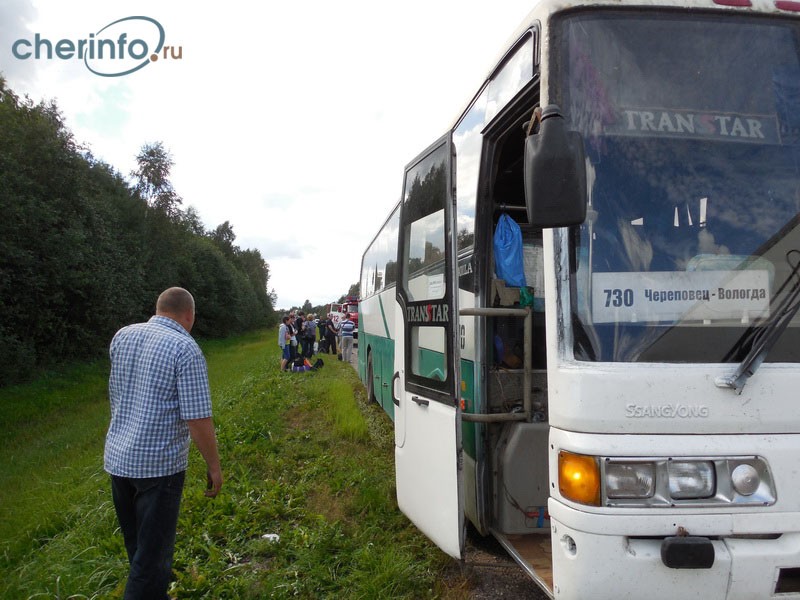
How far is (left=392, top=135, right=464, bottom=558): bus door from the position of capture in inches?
133

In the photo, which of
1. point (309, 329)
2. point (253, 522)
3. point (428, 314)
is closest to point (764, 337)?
point (428, 314)

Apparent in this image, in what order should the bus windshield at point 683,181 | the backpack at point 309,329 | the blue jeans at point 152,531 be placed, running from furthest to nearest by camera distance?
1. the backpack at point 309,329
2. the blue jeans at point 152,531
3. the bus windshield at point 683,181

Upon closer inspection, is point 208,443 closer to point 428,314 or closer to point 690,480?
point 428,314

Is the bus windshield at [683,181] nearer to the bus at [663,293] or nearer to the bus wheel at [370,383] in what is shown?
the bus at [663,293]

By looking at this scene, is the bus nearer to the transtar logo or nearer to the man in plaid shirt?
the transtar logo

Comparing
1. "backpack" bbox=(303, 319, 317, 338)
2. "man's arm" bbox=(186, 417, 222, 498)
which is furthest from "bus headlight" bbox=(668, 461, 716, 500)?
"backpack" bbox=(303, 319, 317, 338)

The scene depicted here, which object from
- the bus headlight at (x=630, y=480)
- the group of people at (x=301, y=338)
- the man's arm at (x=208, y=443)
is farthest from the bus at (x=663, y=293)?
the group of people at (x=301, y=338)

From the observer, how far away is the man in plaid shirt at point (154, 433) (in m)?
3.19

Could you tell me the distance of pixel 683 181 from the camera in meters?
2.69

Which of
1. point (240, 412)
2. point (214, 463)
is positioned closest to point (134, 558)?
point (214, 463)

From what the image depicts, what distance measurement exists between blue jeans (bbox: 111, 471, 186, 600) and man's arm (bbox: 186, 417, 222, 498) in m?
0.18

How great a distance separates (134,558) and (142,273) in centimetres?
2892

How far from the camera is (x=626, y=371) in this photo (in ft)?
8.06

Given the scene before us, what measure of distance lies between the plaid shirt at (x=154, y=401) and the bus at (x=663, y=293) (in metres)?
1.47
